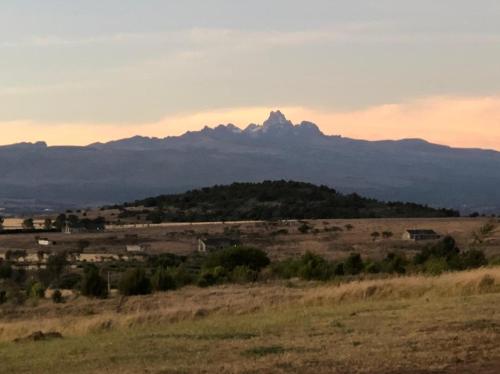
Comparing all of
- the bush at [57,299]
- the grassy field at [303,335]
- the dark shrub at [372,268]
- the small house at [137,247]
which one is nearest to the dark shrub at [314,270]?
the dark shrub at [372,268]

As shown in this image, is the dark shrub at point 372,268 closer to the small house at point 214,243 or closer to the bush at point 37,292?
the bush at point 37,292

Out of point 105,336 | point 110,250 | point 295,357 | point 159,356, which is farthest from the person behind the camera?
point 110,250

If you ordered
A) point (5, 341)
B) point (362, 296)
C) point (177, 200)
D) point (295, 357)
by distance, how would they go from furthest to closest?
point (177, 200) → point (362, 296) → point (5, 341) → point (295, 357)

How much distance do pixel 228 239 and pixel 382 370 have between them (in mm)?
66411

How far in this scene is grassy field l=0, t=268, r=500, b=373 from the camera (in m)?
13.3

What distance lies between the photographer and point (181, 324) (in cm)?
2200

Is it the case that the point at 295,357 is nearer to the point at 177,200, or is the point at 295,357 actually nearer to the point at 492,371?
the point at 492,371

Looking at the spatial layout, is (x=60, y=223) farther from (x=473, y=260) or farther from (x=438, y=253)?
(x=473, y=260)

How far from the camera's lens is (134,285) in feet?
127

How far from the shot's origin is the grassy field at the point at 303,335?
1334 cm

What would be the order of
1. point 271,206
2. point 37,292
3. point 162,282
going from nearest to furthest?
point 162,282
point 37,292
point 271,206

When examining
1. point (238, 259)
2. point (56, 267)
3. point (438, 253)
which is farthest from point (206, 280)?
point (56, 267)

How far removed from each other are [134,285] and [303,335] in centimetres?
2217

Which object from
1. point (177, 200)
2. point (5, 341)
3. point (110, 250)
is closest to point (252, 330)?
point (5, 341)
